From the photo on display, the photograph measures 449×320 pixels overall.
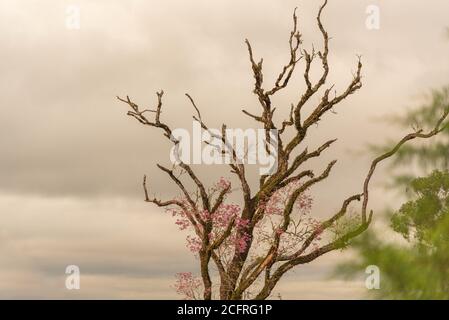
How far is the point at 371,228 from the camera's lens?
17.3m

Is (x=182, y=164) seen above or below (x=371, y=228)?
above

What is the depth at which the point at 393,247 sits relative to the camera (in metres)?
16.9

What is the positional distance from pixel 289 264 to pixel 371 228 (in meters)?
3.49

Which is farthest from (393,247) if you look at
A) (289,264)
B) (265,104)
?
(265,104)

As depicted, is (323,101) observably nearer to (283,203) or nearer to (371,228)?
(283,203)

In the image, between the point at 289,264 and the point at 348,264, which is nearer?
the point at 289,264

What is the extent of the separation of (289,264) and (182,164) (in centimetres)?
300
